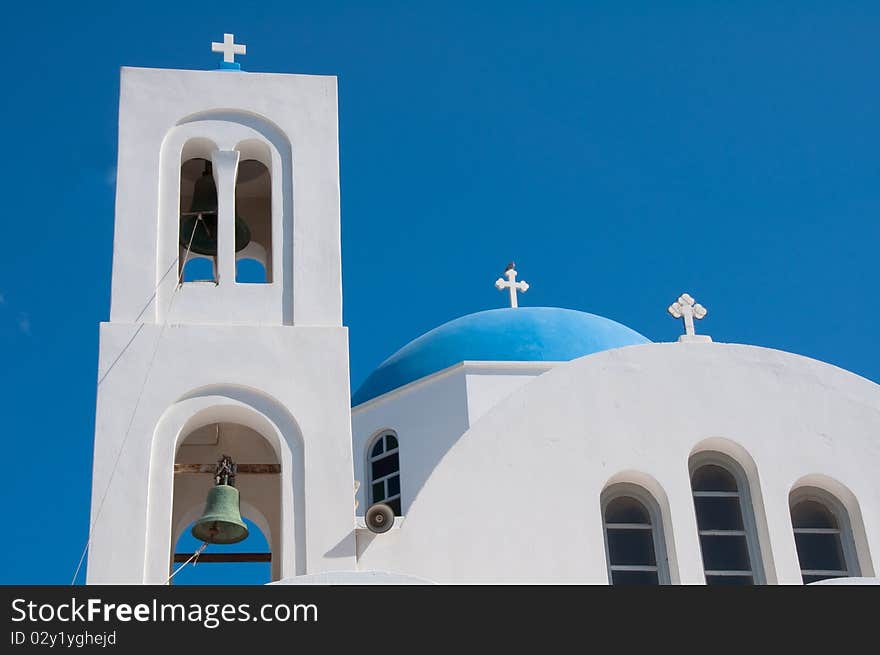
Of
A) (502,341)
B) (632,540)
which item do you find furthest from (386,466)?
(632,540)

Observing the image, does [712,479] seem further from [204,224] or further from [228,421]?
[204,224]

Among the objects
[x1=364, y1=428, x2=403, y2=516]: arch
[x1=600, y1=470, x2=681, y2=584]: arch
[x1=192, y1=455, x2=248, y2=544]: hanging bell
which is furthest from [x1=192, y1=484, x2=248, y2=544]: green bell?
[x1=364, y1=428, x2=403, y2=516]: arch

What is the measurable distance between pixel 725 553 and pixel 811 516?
0.78 metres

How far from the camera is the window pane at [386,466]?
607 inches

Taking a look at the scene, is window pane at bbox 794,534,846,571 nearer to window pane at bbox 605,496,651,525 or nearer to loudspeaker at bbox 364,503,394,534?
window pane at bbox 605,496,651,525

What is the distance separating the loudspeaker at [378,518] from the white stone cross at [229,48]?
14.0 ft

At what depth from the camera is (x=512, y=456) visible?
11.3 metres

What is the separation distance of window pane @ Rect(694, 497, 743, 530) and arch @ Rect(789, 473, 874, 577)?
446 millimetres

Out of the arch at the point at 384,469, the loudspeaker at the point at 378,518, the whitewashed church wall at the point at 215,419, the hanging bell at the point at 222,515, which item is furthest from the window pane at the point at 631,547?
the arch at the point at 384,469

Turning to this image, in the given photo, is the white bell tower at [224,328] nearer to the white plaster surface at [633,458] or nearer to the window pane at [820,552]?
the white plaster surface at [633,458]

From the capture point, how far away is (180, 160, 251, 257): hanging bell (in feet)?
40.4
